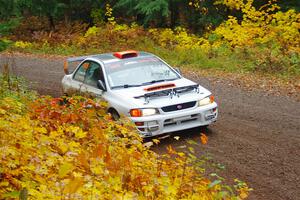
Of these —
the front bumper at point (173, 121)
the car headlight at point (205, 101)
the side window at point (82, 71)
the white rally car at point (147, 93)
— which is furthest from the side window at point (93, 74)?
the car headlight at point (205, 101)

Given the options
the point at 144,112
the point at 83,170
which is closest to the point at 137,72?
the point at 144,112

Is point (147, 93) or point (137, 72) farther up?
point (137, 72)

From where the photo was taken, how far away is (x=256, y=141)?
29.3 feet

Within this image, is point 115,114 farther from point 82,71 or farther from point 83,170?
point 83,170

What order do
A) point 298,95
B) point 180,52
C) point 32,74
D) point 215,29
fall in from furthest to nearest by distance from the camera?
point 215,29 → point 180,52 → point 32,74 → point 298,95

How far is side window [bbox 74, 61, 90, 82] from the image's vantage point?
11.0 meters

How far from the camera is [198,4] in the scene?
2312 centimetres

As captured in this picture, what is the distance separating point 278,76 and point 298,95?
8.58 feet

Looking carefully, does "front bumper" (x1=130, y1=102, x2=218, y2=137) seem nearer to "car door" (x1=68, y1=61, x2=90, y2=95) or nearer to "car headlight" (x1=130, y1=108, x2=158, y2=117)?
"car headlight" (x1=130, y1=108, x2=158, y2=117)

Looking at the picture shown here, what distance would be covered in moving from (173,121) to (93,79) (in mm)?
2599

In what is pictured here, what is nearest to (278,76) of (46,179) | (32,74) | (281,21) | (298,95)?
(298,95)

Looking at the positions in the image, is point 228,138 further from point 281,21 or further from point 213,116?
point 281,21

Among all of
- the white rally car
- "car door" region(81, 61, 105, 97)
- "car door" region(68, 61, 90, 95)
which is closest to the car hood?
the white rally car

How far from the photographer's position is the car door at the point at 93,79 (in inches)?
397
